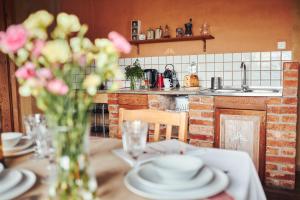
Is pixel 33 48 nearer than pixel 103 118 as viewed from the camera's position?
Yes

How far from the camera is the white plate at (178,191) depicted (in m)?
0.76

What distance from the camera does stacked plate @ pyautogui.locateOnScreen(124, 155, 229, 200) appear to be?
78cm

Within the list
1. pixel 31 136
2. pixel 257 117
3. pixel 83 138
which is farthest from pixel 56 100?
pixel 257 117

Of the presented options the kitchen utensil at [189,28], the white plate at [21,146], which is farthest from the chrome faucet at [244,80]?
the white plate at [21,146]

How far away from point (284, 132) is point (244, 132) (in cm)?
33

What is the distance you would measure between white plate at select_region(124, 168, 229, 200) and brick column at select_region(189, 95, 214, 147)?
1.96 meters

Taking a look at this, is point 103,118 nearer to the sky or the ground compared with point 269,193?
nearer to the sky

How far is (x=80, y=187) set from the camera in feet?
2.25

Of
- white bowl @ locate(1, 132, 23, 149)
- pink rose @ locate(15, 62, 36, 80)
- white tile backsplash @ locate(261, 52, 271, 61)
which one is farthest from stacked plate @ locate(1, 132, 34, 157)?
white tile backsplash @ locate(261, 52, 271, 61)

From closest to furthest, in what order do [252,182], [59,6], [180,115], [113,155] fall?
[252,182] → [113,155] → [180,115] → [59,6]

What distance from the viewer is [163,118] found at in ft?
5.18

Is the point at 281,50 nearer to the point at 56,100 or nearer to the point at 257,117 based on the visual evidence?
the point at 257,117

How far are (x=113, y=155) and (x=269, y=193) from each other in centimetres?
187

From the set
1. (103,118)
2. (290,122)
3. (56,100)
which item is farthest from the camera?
(103,118)
